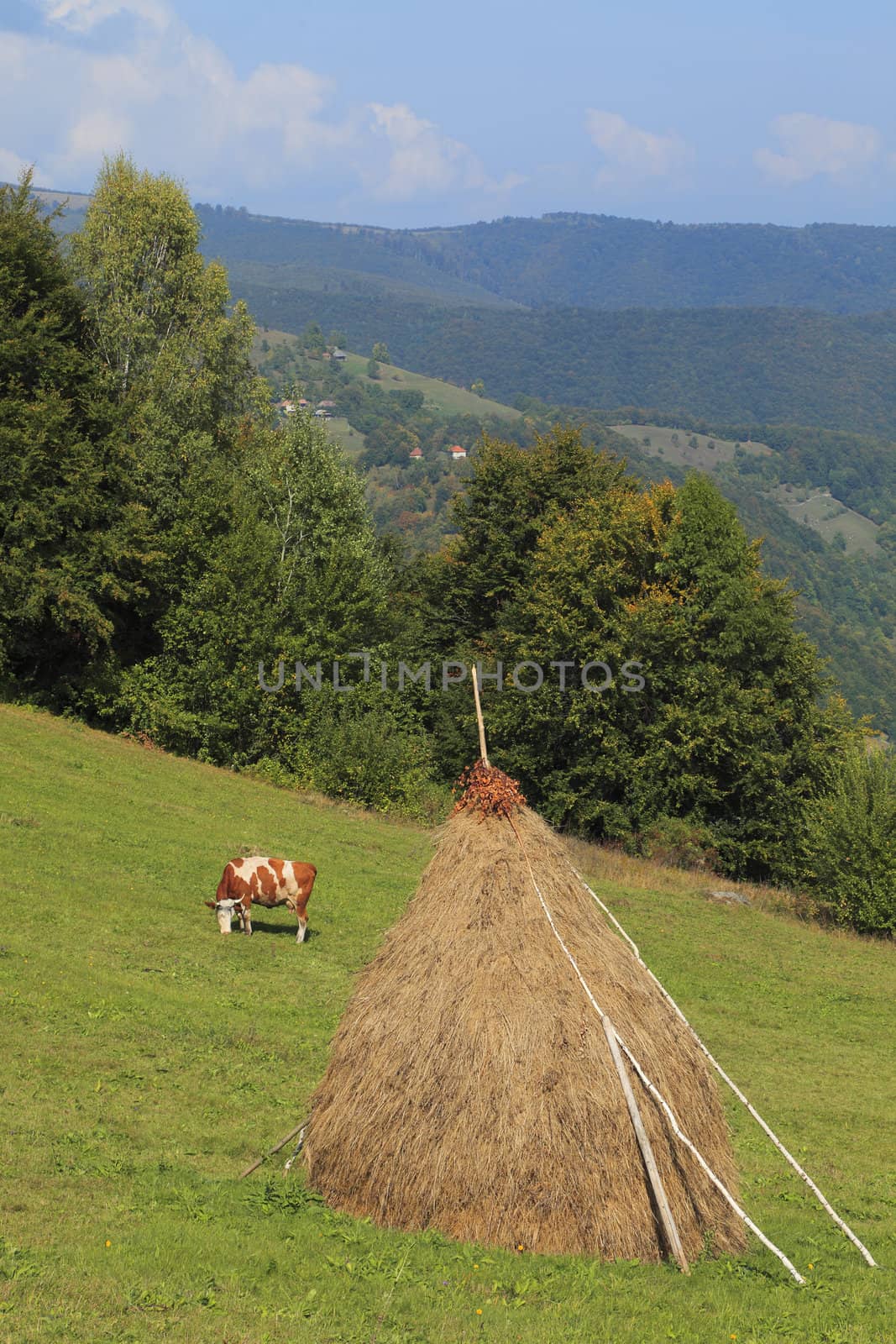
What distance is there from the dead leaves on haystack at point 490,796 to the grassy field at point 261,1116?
180 inches

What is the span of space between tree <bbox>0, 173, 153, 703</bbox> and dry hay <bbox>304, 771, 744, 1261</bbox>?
31139 millimetres

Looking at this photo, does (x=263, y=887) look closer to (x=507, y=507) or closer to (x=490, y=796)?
(x=490, y=796)

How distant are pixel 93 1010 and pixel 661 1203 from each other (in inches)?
366

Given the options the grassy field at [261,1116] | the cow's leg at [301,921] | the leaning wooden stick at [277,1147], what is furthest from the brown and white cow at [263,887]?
the leaning wooden stick at [277,1147]

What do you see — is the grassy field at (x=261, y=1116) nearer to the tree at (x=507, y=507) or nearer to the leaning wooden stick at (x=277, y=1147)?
the leaning wooden stick at (x=277, y=1147)

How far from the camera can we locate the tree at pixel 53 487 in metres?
41.7

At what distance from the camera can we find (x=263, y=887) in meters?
24.2

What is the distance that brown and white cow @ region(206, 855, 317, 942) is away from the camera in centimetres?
2386

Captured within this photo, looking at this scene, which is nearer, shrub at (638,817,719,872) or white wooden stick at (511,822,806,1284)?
white wooden stick at (511,822,806,1284)

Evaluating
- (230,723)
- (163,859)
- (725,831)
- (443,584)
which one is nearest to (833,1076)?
(163,859)

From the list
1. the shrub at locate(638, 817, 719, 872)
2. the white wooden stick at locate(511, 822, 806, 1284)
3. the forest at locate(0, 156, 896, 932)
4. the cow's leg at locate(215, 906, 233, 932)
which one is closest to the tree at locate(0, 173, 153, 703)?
the forest at locate(0, 156, 896, 932)

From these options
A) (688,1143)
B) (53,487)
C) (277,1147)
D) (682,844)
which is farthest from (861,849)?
(53,487)

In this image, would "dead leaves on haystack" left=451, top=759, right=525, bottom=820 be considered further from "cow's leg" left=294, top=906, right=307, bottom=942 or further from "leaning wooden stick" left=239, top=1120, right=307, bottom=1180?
"cow's leg" left=294, top=906, right=307, bottom=942

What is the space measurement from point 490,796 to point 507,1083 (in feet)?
11.3
